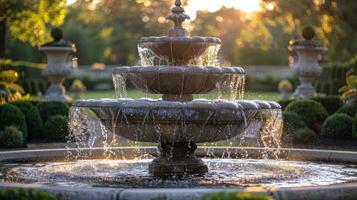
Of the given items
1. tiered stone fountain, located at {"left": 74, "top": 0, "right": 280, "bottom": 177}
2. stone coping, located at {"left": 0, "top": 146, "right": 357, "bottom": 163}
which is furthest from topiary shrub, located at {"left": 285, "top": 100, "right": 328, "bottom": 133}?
tiered stone fountain, located at {"left": 74, "top": 0, "right": 280, "bottom": 177}

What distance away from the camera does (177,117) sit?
393 inches

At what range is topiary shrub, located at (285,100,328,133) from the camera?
67.9ft

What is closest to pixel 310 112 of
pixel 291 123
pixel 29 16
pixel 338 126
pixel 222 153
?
pixel 291 123

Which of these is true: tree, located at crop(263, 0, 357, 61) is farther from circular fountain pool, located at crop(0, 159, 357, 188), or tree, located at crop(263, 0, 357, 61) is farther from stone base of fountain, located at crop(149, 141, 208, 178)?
stone base of fountain, located at crop(149, 141, 208, 178)

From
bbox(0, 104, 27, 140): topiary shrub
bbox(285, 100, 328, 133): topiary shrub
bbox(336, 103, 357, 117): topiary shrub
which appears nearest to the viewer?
bbox(0, 104, 27, 140): topiary shrub

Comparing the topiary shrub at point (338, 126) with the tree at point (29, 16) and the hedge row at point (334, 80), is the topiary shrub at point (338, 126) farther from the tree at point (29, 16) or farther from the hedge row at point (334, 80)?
the tree at point (29, 16)

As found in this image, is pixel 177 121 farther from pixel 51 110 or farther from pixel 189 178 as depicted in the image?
pixel 51 110

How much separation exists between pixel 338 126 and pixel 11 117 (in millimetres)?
7954

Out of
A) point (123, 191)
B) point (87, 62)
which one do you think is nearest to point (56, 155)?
point (123, 191)

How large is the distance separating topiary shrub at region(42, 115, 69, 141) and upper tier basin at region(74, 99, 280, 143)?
9175 millimetres

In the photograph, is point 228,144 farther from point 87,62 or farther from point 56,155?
point 87,62

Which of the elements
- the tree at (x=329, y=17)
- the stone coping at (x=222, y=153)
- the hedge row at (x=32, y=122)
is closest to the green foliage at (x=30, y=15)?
the tree at (x=329, y=17)

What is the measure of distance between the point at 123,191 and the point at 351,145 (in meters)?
12.0

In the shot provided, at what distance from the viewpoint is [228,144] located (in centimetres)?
1825
